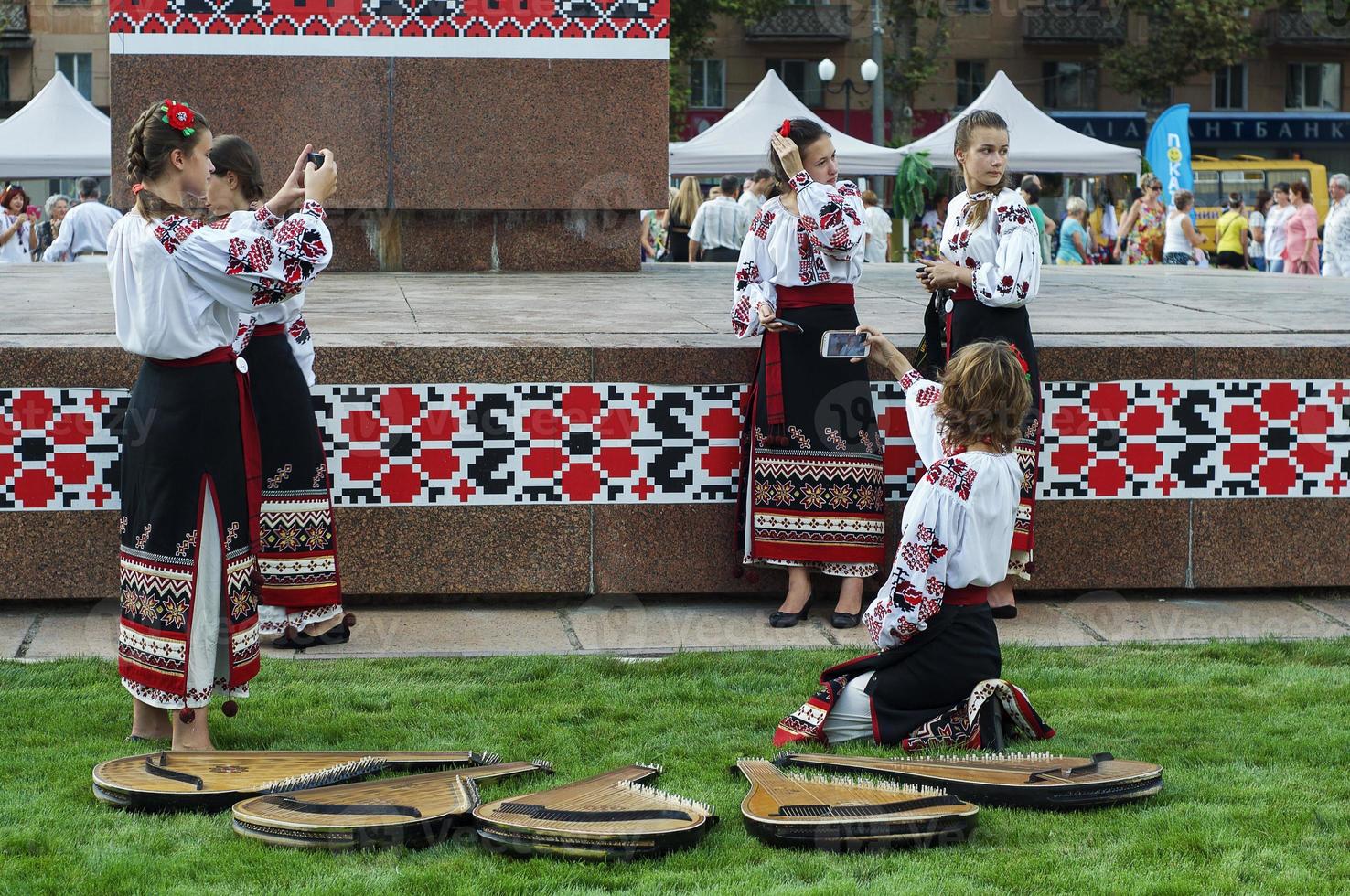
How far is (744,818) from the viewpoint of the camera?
13.8 feet

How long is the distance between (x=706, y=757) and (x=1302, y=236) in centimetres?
1702

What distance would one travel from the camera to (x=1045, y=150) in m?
22.6

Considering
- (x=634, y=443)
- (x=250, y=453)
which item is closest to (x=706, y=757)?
Result: (x=250, y=453)

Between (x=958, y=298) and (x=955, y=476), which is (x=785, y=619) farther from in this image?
(x=955, y=476)

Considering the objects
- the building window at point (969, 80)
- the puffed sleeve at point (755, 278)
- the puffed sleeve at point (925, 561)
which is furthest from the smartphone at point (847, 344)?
the building window at point (969, 80)

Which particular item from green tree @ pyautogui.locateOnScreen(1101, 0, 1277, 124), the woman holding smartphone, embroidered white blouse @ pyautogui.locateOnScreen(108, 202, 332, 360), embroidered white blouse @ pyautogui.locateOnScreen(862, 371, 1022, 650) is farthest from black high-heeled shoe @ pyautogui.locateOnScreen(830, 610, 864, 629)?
green tree @ pyautogui.locateOnScreen(1101, 0, 1277, 124)

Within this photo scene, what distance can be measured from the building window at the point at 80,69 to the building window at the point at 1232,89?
93.8 feet

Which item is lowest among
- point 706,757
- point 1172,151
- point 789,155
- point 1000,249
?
point 706,757

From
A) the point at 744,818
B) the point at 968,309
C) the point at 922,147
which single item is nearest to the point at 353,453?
the point at 968,309

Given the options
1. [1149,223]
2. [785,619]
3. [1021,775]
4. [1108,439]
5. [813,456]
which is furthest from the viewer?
Result: [1149,223]

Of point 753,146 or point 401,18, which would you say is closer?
point 401,18

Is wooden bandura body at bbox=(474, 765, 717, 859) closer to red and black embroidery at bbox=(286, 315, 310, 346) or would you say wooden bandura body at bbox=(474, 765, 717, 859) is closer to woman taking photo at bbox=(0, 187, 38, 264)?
red and black embroidery at bbox=(286, 315, 310, 346)

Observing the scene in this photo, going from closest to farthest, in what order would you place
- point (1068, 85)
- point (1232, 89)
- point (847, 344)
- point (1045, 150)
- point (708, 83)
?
point (847, 344) → point (1045, 150) → point (708, 83) → point (1068, 85) → point (1232, 89)

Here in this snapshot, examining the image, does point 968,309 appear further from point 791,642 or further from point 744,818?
point 744,818
